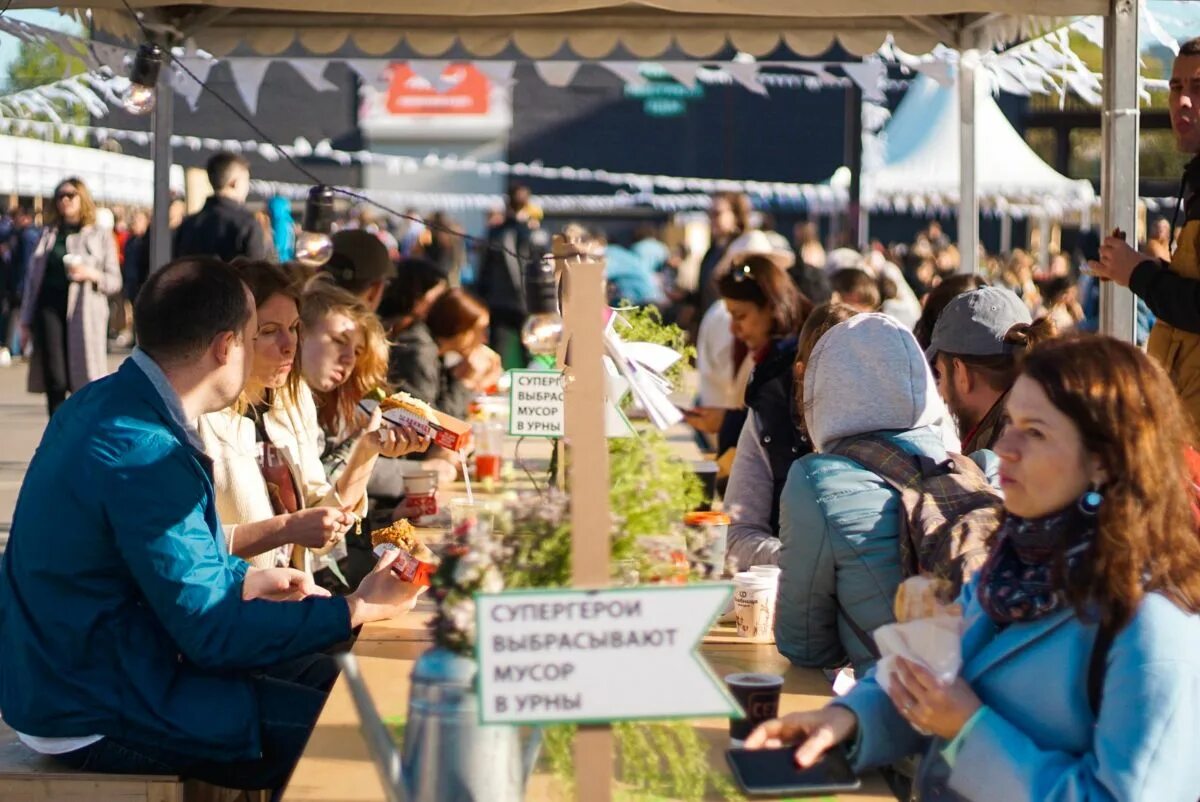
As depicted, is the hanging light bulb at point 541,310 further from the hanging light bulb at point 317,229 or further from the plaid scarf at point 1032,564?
the plaid scarf at point 1032,564

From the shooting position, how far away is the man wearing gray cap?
132 inches

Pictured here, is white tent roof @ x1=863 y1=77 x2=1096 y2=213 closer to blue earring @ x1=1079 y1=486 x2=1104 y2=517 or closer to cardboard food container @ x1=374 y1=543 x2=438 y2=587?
cardboard food container @ x1=374 y1=543 x2=438 y2=587

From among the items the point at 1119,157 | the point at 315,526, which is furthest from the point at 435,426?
the point at 1119,157

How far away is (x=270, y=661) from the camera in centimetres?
262

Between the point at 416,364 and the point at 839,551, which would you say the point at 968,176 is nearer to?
the point at 416,364

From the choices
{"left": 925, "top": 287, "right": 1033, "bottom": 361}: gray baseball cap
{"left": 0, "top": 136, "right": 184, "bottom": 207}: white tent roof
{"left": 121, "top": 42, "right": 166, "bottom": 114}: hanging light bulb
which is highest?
{"left": 0, "top": 136, "right": 184, "bottom": 207}: white tent roof

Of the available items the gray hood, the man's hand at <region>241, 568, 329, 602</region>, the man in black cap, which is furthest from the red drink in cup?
the gray hood

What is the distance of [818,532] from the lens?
266 cm

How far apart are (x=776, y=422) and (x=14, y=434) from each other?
8.91 meters

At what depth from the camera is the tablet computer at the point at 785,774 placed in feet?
6.51

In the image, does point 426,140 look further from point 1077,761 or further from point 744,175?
point 1077,761

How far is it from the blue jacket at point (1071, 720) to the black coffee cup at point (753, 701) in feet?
0.50

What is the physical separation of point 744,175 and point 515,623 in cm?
3168

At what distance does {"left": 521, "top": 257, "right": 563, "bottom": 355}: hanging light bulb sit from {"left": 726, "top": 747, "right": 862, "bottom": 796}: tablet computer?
10.6ft
